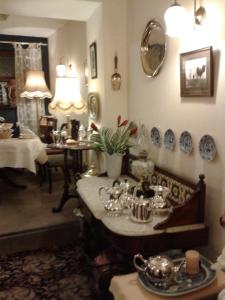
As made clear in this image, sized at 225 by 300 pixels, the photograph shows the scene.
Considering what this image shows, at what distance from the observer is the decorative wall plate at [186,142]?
203 centimetres

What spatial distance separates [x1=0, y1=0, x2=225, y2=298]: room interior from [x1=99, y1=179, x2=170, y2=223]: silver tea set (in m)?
0.27

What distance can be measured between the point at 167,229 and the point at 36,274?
122 centimetres

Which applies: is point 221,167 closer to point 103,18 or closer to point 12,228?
point 103,18

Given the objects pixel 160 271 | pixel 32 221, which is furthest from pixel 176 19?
pixel 32 221

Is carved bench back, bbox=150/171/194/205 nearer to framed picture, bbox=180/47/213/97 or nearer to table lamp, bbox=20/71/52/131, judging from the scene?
framed picture, bbox=180/47/213/97

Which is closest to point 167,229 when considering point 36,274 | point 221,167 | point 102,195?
point 221,167

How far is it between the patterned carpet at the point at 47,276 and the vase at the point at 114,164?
72 cm

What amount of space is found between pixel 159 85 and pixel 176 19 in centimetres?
62

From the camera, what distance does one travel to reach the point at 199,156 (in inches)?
76.9

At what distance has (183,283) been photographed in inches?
57.9

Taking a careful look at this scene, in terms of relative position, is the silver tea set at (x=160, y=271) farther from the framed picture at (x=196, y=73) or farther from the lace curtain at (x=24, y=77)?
the lace curtain at (x=24, y=77)

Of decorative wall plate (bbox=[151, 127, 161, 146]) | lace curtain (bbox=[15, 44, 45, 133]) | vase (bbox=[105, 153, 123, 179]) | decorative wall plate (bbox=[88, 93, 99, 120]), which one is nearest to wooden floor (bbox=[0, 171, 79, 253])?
vase (bbox=[105, 153, 123, 179])

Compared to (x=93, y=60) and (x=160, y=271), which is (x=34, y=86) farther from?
(x=160, y=271)

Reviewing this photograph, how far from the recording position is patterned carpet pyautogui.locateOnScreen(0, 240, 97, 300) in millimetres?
2125
